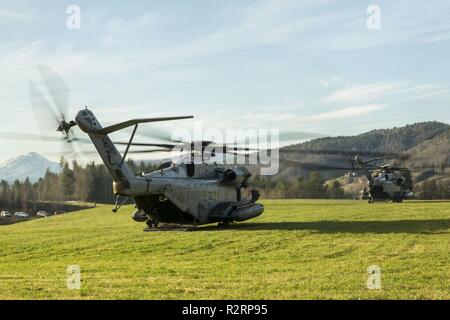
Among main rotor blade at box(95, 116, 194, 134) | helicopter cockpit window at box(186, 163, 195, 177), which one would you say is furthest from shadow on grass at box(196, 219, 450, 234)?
main rotor blade at box(95, 116, 194, 134)

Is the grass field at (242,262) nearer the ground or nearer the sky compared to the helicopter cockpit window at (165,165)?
nearer the ground

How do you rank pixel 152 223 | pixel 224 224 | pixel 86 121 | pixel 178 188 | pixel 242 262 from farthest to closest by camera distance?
pixel 224 224, pixel 152 223, pixel 178 188, pixel 86 121, pixel 242 262

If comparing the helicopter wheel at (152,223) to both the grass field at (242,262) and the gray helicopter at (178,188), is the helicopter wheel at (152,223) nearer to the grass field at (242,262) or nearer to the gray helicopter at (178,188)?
the gray helicopter at (178,188)

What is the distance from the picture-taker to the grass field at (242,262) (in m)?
12.9

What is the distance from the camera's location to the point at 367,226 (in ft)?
98.5

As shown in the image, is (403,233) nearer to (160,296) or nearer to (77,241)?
(77,241)

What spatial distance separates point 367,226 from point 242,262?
13.1m

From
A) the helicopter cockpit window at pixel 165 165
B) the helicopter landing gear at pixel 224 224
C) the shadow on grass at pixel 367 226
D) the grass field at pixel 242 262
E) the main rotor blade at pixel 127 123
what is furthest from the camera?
the helicopter landing gear at pixel 224 224

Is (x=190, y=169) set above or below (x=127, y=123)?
below

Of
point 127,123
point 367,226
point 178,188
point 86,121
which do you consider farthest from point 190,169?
point 367,226

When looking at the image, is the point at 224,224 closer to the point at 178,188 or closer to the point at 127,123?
the point at 178,188

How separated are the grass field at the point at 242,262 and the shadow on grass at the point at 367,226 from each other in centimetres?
5

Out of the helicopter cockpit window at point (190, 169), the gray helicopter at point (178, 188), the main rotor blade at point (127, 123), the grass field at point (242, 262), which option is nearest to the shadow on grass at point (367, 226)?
the grass field at point (242, 262)

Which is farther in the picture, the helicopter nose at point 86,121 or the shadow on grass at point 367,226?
the shadow on grass at point 367,226
